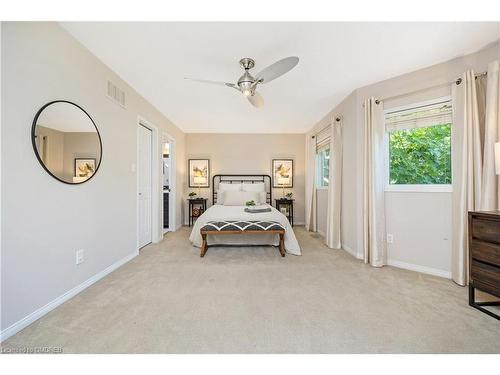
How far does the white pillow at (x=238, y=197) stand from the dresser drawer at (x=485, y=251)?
11.2 ft

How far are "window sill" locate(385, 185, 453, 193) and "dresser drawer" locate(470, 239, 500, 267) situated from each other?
816 millimetres

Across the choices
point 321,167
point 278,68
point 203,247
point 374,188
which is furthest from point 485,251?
point 321,167

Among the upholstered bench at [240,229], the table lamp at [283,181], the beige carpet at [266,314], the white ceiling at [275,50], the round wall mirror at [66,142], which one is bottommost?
the beige carpet at [266,314]

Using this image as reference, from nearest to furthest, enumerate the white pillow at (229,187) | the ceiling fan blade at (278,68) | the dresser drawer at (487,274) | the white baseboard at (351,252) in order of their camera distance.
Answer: the dresser drawer at (487,274)
the ceiling fan blade at (278,68)
the white baseboard at (351,252)
the white pillow at (229,187)

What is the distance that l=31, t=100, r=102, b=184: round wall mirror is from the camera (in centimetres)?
167

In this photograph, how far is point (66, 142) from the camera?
1.91m

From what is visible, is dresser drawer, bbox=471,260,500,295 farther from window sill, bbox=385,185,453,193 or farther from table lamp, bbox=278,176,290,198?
table lamp, bbox=278,176,290,198

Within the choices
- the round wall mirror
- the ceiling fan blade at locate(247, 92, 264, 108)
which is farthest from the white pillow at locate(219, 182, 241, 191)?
the round wall mirror

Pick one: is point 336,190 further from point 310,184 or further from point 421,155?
point 310,184

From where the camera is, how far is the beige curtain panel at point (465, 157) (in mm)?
2111

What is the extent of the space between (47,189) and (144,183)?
1.97 metres

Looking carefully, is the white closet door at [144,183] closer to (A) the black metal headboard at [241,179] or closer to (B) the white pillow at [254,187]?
(A) the black metal headboard at [241,179]

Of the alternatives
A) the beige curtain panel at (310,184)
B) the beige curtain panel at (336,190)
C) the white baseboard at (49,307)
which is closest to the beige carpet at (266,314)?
the white baseboard at (49,307)
